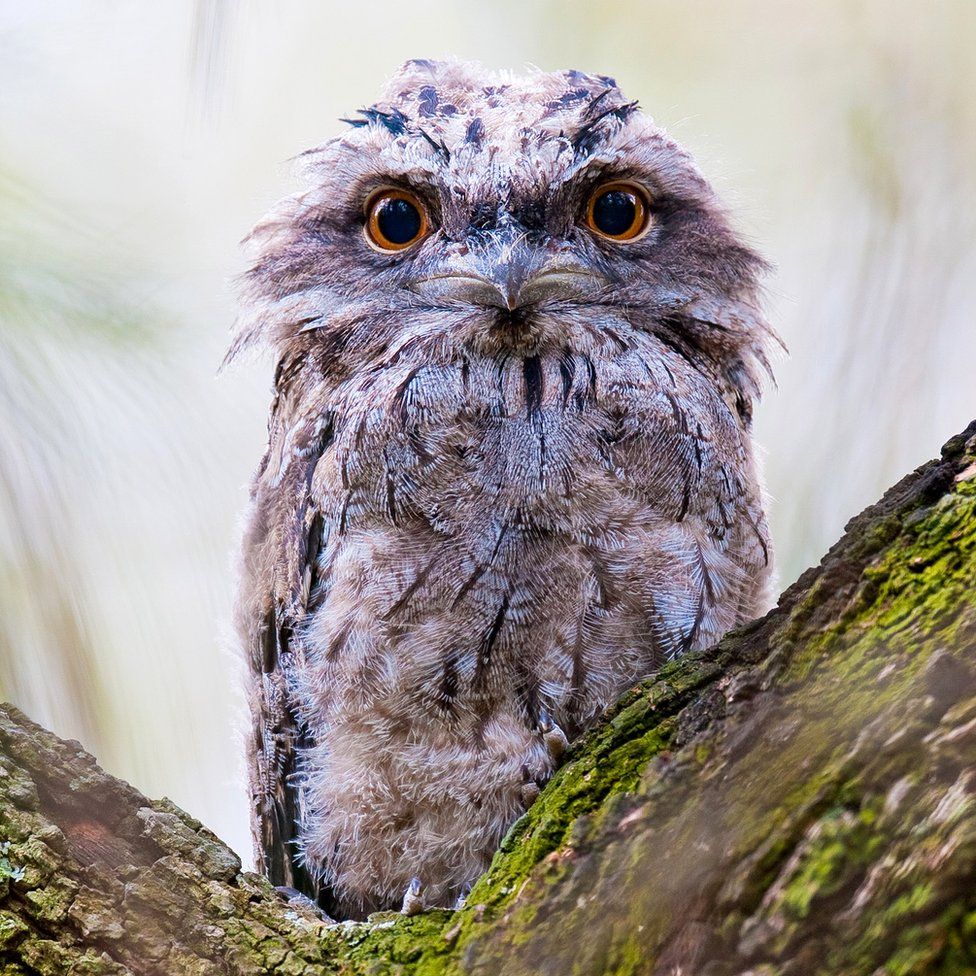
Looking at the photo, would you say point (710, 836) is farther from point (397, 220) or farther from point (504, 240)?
point (397, 220)

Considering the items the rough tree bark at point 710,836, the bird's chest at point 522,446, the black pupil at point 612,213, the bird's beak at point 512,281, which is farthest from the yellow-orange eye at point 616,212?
the rough tree bark at point 710,836

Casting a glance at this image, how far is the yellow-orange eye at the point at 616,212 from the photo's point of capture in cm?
238

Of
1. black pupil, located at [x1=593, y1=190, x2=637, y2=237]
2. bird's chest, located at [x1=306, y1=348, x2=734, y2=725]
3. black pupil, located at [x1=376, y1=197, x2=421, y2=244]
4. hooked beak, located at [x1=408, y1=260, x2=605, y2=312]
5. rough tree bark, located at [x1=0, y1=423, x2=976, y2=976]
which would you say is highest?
black pupil, located at [x1=376, y1=197, x2=421, y2=244]

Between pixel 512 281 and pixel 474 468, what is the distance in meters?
0.38

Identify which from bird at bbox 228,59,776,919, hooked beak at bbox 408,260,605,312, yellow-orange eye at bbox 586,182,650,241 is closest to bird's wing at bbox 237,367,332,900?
bird at bbox 228,59,776,919

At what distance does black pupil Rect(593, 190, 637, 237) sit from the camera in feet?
7.84

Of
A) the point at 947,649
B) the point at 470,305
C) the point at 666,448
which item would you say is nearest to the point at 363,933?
the point at 947,649

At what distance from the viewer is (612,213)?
7.86 ft

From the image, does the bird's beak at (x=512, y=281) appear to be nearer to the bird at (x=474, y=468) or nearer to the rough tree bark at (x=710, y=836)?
the bird at (x=474, y=468)

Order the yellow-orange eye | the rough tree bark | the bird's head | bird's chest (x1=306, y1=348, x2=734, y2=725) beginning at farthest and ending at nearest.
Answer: the yellow-orange eye, the bird's head, bird's chest (x1=306, y1=348, x2=734, y2=725), the rough tree bark

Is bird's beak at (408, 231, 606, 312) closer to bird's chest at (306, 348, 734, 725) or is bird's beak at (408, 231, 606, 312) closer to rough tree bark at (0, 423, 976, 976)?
bird's chest at (306, 348, 734, 725)

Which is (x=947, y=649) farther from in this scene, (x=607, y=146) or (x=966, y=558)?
(x=607, y=146)

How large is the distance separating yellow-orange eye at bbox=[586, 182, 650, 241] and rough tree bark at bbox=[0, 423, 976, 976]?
4.31 feet

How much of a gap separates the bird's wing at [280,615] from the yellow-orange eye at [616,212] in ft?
2.51
